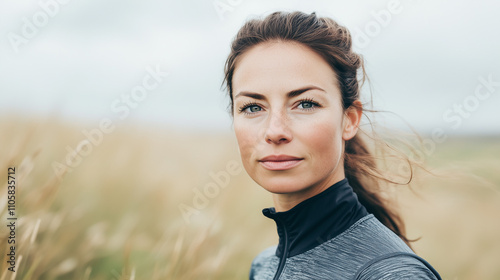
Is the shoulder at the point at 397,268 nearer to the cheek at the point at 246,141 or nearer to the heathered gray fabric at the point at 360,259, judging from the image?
the heathered gray fabric at the point at 360,259

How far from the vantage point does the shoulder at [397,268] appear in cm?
138

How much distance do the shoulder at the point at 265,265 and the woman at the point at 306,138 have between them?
0.25 metres

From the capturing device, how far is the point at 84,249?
86.4 inches

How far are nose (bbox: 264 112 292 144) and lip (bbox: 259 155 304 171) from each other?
5cm

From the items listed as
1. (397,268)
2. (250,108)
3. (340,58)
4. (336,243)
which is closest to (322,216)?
(336,243)

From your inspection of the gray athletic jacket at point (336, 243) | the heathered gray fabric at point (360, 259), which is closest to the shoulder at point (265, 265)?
the gray athletic jacket at point (336, 243)

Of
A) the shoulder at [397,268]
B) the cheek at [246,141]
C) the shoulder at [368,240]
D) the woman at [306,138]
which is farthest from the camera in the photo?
the cheek at [246,141]

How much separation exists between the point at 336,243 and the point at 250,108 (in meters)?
0.56

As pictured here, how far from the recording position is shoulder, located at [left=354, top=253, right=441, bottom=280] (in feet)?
4.51

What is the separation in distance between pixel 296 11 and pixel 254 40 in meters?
0.21

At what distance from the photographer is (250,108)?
1.75m

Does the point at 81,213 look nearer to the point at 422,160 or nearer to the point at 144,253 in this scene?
the point at 144,253

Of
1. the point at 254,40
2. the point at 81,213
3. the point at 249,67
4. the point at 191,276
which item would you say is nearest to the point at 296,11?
the point at 254,40

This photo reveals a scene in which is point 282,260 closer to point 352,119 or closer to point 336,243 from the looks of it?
point 336,243
